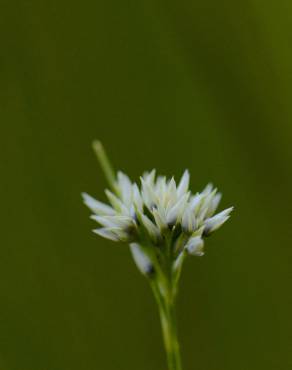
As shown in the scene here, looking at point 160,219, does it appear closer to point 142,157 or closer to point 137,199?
point 137,199

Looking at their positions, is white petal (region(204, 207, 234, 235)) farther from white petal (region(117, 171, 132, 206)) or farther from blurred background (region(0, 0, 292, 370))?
blurred background (region(0, 0, 292, 370))

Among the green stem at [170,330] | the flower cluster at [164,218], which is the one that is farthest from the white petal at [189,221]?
the green stem at [170,330]

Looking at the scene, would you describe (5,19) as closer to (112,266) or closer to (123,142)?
(123,142)

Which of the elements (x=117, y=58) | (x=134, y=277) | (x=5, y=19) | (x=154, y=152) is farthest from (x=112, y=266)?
(x=5, y=19)

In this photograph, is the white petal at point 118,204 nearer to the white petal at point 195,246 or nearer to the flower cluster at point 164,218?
the flower cluster at point 164,218

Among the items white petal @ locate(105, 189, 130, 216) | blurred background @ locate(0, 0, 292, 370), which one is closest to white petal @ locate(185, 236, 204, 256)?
white petal @ locate(105, 189, 130, 216)

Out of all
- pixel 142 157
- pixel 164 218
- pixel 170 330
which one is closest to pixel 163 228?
pixel 164 218
